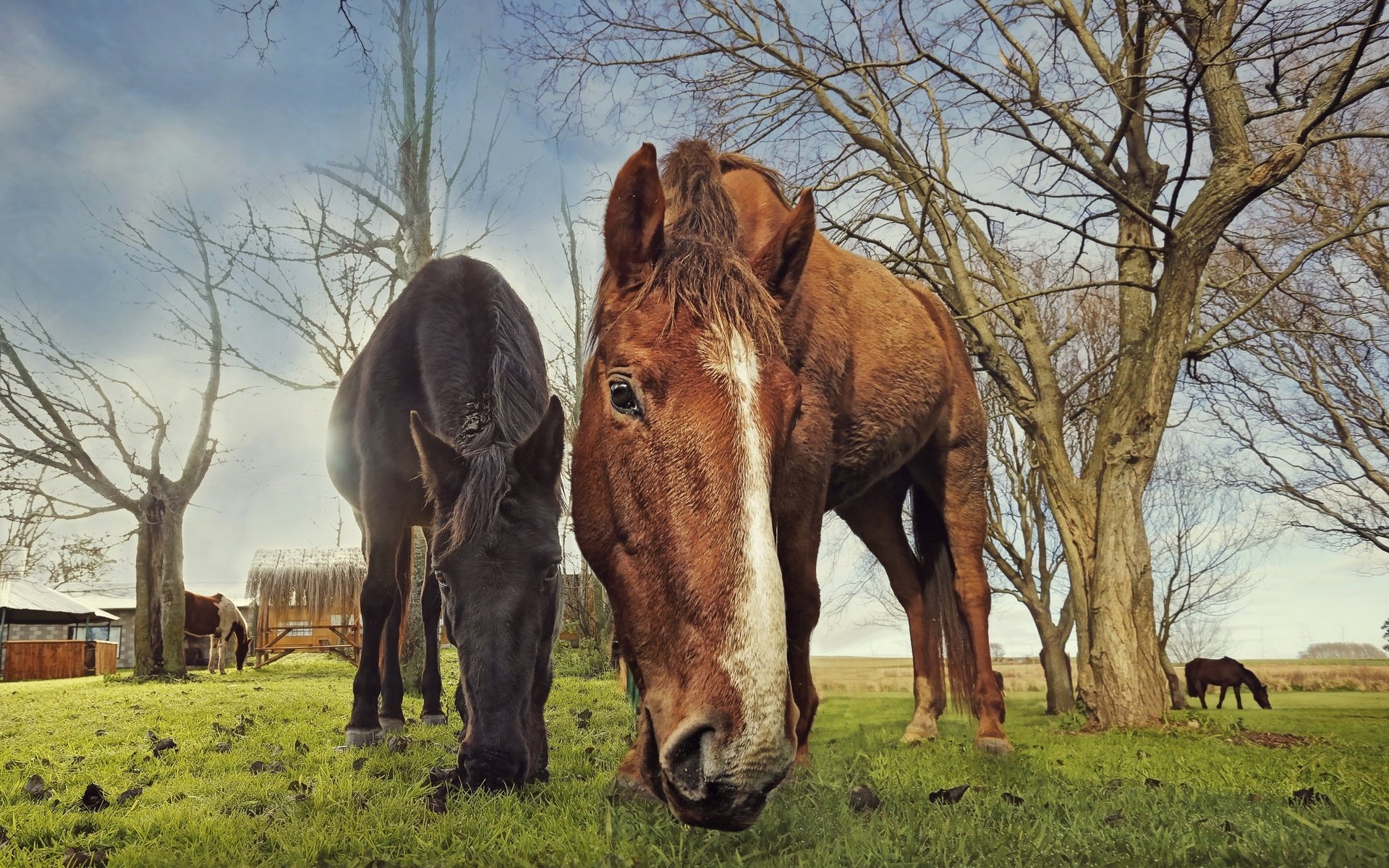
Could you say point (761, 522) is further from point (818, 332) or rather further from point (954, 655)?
point (954, 655)

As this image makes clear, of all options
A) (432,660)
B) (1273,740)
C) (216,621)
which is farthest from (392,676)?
(216,621)

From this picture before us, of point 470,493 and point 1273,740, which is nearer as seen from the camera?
point 470,493

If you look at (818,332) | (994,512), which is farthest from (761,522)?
(994,512)

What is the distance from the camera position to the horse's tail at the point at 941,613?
558 centimetres

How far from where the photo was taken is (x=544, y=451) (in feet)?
11.4

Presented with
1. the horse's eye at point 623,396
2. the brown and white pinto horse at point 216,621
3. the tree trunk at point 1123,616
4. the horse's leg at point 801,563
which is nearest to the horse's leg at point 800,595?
the horse's leg at point 801,563

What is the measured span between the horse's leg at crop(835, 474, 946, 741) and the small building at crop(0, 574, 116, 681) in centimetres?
2262

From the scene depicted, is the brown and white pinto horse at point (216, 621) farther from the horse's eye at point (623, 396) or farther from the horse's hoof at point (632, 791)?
the horse's eye at point (623, 396)

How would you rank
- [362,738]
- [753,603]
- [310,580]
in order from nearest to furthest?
[753,603]
[362,738]
[310,580]

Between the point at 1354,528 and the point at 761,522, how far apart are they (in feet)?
53.3

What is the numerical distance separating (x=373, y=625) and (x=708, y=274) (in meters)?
3.83

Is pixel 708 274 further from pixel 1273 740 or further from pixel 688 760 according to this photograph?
pixel 1273 740

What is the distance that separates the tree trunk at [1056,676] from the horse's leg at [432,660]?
1053 cm

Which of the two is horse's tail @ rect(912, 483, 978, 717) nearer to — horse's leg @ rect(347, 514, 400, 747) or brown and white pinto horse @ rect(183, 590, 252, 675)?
horse's leg @ rect(347, 514, 400, 747)
